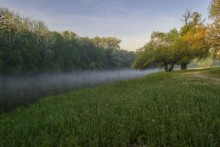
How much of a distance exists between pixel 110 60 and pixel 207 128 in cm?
12339

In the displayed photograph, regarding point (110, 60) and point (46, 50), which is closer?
point (46, 50)

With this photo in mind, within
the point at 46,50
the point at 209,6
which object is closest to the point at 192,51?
the point at 209,6

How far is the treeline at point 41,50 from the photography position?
55.9 m

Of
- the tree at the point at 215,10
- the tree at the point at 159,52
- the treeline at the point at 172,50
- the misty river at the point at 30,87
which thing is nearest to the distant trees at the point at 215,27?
the tree at the point at 215,10

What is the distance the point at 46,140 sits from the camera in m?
6.98

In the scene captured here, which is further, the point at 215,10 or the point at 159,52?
the point at 159,52

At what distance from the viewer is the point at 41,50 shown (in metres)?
74.4

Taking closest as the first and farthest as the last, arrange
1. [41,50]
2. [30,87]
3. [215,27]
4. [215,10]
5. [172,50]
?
[30,87] < [215,27] < [215,10] < [172,50] < [41,50]

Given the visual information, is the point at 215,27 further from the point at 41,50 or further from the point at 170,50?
the point at 41,50

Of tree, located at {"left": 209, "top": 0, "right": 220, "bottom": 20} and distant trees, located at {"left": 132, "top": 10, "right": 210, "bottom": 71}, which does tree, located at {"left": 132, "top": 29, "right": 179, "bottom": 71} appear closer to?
distant trees, located at {"left": 132, "top": 10, "right": 210, "bottom": 71}

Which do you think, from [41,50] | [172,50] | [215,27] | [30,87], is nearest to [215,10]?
[215,27]

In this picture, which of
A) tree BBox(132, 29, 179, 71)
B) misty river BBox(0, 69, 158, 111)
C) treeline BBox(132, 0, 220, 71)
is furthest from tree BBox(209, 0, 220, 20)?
misty river BBox(0, 69, 158, 111)

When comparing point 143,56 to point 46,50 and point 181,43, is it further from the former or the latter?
point 46,50

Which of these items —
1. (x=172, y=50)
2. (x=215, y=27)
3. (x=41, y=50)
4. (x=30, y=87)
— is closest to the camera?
(x=30, y=87)
